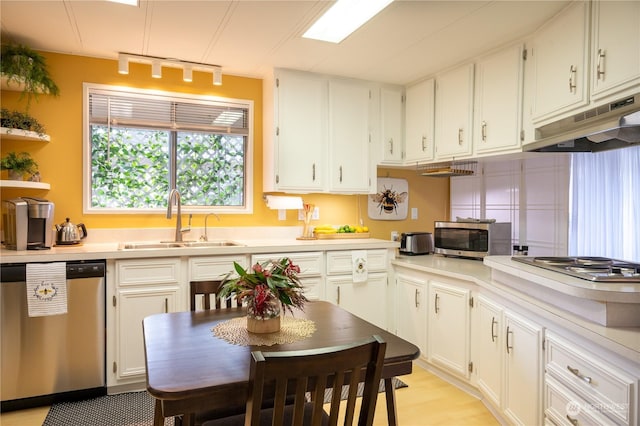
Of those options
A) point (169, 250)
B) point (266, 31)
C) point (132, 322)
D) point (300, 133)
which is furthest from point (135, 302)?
point (266, 31)

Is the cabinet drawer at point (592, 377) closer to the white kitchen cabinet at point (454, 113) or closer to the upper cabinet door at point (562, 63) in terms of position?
the upper cabinet door at point (562, 63)

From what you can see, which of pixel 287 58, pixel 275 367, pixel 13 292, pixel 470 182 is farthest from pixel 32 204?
pixel 470 182

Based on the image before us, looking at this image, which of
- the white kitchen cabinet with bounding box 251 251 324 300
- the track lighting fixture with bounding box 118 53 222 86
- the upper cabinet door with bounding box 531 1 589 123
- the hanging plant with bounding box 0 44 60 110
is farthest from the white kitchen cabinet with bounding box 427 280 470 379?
the hanging plant with bounding box 0 44 60 110

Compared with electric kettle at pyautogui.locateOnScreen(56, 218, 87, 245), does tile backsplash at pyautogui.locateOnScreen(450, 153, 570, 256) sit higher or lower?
higher

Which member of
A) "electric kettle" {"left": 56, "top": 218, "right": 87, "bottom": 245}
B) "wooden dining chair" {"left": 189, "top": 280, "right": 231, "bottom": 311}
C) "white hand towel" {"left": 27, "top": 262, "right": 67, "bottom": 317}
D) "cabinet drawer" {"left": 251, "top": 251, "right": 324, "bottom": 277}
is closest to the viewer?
"wooden dining chair" {"left": 189, "top": 280, "right": 231, "bottom": 311}

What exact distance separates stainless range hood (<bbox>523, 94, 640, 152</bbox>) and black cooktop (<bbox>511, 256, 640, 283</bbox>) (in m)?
0.60

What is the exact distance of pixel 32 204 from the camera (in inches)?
108

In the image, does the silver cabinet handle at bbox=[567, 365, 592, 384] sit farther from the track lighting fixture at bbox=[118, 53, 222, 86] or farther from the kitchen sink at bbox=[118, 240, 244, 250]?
the track lighting fixture at bbox=[118, 53, 222, 86]

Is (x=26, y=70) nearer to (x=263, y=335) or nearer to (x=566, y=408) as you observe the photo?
(x=263, y=335)

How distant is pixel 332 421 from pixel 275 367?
0.31 meters

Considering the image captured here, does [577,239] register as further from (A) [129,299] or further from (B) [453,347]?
(A) [129,299]

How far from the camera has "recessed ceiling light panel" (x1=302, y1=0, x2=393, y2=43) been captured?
2383mm

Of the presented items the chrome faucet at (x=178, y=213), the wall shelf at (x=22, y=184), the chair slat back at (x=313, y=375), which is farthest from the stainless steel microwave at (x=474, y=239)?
the wall shelf at (x=22, y=184)

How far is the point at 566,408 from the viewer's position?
1.78 metres
